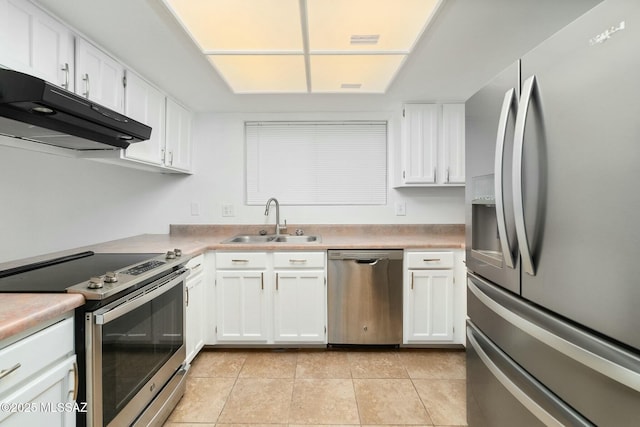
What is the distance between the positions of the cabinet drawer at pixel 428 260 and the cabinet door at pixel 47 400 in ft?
6.75

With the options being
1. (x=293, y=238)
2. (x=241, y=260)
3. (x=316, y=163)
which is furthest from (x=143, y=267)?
(x=316, y=163)

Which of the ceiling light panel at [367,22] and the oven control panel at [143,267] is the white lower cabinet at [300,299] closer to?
the oven control panel at [143,267]

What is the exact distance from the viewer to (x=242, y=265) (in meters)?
2.32

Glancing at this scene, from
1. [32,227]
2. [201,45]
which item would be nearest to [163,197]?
Result: [32,227]

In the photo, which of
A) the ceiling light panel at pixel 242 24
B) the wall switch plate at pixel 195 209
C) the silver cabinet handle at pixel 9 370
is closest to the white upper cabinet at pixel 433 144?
the ceiling light panel at pixel 242 24

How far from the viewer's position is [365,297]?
2.32 meters

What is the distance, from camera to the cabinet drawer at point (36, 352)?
0.83 m

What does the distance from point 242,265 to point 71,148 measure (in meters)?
1.33

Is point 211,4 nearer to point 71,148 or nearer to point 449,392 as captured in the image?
point 71,148

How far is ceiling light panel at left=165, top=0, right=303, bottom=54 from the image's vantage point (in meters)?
1.32

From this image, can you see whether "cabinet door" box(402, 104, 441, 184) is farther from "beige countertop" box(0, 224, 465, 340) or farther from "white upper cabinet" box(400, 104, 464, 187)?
"beige countertop" box(0, 224, 465, 340)

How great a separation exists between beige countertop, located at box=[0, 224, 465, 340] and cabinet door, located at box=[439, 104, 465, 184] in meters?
0.54

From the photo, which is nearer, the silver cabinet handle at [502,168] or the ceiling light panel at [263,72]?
the silver cabinet handle at [502,168]

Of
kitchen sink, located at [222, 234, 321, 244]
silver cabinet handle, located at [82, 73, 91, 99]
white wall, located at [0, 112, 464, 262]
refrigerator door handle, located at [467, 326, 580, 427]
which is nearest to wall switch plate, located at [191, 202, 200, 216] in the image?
white wall, located at [0, 112, 464, 262]
